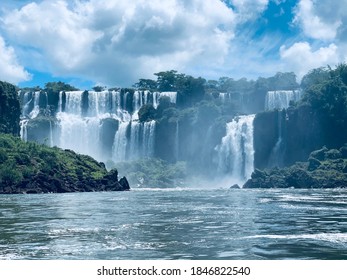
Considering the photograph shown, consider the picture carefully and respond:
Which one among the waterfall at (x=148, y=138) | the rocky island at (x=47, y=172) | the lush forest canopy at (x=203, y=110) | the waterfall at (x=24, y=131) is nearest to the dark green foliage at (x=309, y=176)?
the lush forest canopy at (x=203, y=110)

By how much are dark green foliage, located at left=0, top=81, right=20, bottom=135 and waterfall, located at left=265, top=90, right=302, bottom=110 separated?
238ft

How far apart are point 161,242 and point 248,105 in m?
150

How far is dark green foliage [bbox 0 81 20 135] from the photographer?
134000 millimetres

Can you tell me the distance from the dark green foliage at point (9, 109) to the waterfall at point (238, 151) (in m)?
54.5

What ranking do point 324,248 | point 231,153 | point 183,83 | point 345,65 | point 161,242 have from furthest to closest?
point 183,83 → point 345,65 → point 231,153 → point 161,242 → point 324,248

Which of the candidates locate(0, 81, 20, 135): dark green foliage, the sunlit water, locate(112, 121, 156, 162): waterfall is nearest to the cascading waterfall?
locate(112, 121, 156, 162): waterfall

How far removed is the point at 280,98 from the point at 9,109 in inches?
3094

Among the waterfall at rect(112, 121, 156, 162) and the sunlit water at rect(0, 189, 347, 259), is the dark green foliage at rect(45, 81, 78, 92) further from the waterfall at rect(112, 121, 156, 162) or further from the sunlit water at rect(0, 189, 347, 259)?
the sunlit water at rect(0, 189, 347, 259)

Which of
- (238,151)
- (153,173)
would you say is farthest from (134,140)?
(238,151)

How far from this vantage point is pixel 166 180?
139500 mm

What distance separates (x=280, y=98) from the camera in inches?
6294

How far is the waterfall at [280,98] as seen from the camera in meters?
159
